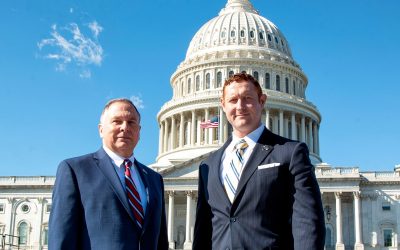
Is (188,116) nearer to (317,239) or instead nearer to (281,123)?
(281,123)

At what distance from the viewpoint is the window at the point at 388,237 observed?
2498 inches

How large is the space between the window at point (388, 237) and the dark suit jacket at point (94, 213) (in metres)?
59.7

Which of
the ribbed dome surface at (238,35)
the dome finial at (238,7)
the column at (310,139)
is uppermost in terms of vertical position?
the dome finial at (238,7)

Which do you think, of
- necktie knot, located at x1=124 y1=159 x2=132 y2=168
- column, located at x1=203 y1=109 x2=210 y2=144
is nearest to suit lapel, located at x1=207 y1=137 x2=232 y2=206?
necktie knot, located at x1=124 y1=159 x2=132 y2=168

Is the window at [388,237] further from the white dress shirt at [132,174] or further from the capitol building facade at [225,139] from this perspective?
the white dress shirt at [132,174]

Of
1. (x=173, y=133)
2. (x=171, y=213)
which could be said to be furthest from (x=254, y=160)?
(x=173, y=133)

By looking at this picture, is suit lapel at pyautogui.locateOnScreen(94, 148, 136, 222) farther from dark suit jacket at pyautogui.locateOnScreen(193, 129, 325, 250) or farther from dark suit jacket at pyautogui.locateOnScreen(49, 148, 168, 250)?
dark suit jacket at pyautogui.locateOnScreen(193, 129, 325, 250)

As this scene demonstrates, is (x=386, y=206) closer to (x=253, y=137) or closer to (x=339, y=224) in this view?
(x=339, y=224)

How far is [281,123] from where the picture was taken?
80.5 meters

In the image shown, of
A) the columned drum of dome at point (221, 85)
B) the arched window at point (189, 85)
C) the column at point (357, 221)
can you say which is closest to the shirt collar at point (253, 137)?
the column at point (357, 221)

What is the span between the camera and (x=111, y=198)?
26.0 ft

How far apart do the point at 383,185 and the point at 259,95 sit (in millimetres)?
60528

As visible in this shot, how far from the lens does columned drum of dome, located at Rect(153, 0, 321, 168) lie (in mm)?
80562

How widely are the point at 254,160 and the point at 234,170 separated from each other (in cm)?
31
